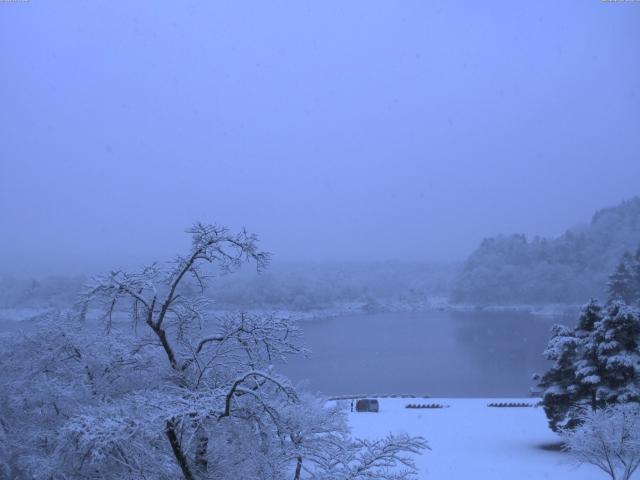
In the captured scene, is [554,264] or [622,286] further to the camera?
[554,264]

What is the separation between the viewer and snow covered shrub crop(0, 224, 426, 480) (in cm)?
320

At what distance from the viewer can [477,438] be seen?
41.7 ft

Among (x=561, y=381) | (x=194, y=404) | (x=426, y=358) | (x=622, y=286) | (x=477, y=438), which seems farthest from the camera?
(x=426, y=358)

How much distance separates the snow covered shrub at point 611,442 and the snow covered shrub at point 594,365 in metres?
2.07

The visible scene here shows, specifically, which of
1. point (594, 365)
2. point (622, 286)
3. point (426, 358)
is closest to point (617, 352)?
point (594, 365)

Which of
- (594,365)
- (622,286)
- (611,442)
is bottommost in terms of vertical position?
(611,442)

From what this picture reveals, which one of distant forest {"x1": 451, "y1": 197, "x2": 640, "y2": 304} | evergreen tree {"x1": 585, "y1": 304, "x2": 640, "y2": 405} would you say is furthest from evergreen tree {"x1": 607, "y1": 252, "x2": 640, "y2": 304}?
distant forest {"x1": 451, "y1": 197, "x2": 640, "y2": 304}

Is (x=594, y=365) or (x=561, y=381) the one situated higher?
(x=594, y=365)

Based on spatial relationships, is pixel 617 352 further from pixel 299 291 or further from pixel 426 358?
pixel 299 291

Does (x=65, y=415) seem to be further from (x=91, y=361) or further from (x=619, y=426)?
(x=619, y=426)

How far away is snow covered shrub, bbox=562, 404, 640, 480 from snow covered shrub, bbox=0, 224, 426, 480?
540cm

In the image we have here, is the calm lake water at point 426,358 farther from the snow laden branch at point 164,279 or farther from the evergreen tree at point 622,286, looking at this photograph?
the snow laden branch at point 164,279

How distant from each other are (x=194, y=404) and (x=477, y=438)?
10841mm

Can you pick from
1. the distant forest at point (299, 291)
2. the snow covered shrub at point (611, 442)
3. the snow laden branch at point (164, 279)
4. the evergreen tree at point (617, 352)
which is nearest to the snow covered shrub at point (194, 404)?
the snow laden branch at point (164, 279)
